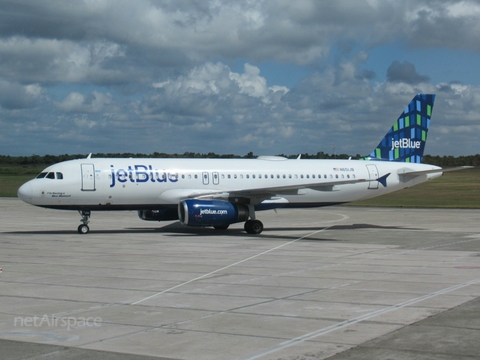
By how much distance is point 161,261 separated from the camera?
76.0 ft

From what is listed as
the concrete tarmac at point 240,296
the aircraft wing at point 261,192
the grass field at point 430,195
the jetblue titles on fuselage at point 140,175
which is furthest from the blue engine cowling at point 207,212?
the grass field at point 430,195

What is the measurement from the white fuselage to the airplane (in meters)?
0.05

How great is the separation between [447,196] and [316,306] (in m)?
64.6

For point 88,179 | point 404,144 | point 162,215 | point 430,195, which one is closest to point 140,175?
point 88,179

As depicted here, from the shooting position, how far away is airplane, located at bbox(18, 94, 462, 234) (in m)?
32.8

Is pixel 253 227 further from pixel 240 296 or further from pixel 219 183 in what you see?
pixel 240 296

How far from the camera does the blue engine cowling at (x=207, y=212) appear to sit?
31.7 meters

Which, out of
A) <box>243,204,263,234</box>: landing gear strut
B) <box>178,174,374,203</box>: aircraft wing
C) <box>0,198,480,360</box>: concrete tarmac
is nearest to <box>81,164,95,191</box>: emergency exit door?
<box>0,198,480,360</box>: concrete tarmac

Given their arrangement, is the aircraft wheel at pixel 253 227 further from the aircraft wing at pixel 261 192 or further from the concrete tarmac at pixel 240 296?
the concrete tarmac at pixel 240 296

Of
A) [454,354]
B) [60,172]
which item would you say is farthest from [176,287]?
[60,172]

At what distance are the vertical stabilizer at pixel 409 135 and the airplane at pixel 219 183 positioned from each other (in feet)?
0.21

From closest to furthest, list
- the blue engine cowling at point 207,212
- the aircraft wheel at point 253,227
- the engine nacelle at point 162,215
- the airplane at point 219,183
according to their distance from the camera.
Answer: the blue engine cowling at point 207,212
the airplane at point 219,183
the aircraft wheel at point 253,227
the engine nacelle at point 162,215

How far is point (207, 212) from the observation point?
105 feet

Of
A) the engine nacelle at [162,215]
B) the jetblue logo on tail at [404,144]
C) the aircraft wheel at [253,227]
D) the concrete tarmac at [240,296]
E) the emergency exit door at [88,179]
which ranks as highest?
the jetblue logo on tail at [404,144]
